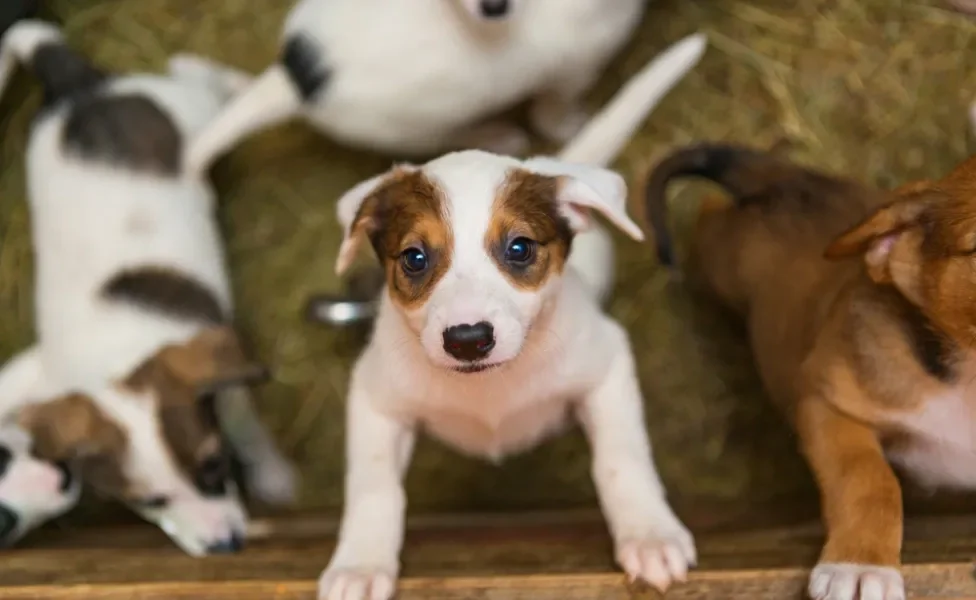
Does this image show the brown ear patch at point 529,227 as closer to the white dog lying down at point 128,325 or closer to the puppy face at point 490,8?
the puppy face at point 490,8

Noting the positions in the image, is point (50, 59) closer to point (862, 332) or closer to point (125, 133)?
point (125, 133)

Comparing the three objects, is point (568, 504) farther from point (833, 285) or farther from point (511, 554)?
point (833, 285)

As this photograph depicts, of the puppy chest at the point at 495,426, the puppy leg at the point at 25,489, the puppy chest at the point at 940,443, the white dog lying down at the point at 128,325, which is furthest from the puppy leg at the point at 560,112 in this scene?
the puppy leg at the point at 25,489

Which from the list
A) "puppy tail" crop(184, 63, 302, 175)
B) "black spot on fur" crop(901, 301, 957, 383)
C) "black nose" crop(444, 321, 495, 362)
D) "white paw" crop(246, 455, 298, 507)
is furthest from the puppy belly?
"puppy tail" crop(184, 63, 302, 175)

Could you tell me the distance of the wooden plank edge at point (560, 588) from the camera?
89.5 inches

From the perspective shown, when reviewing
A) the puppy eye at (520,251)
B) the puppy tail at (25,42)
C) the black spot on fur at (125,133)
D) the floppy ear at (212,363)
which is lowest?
the floppy ear at (212,363)

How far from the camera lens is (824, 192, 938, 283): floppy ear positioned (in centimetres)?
234

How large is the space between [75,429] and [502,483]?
144cm

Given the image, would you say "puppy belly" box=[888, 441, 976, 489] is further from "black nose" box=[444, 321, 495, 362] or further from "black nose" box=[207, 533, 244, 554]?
"black nose" box=[207, 533, 244, 554]

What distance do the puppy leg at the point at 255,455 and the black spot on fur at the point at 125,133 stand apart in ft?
2.88

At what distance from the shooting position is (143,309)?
11.1ft

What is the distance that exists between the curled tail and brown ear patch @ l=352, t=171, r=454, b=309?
1824 mm

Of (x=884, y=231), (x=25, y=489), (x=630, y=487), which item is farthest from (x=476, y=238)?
(x=25, y=489)

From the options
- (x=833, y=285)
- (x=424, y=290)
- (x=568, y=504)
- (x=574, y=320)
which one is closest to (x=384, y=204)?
(x=424, y=290)
